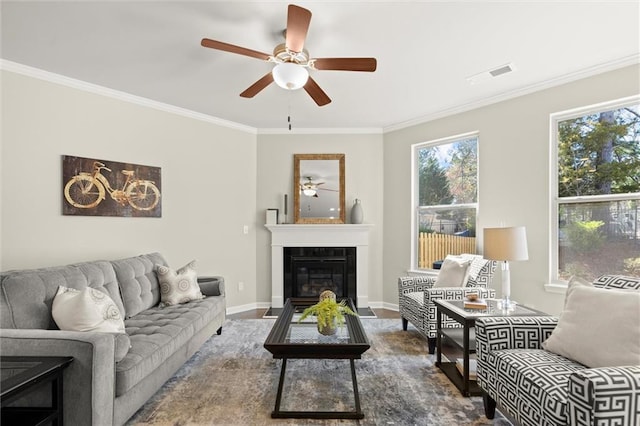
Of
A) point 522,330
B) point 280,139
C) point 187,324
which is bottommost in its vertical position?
point 187,324

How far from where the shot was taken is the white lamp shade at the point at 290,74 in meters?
2.32

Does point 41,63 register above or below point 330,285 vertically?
above

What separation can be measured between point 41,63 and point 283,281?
365 centimetres

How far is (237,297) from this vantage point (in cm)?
488

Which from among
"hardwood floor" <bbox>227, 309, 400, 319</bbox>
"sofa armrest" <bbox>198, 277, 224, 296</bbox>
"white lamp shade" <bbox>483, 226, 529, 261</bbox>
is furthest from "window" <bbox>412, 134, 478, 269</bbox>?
"sofa armrest" <bbox>198, 277, 224, 296</bbox>

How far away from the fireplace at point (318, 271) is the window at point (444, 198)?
977 mm

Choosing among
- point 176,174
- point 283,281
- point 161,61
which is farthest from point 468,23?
point 283,281

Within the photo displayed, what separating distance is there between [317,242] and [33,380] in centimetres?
371

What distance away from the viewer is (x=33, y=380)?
A: 5.19ft

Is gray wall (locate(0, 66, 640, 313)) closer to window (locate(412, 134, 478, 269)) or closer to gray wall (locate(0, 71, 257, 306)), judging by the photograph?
gray wall (locate(0, 71, 257, 306))

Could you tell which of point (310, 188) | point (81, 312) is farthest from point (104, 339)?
point (310, 188)

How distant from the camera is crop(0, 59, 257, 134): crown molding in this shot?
3.05 metres

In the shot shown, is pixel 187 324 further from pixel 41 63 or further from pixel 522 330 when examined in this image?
pixel 41 63

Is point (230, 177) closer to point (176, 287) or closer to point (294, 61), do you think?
point (176, 287)
